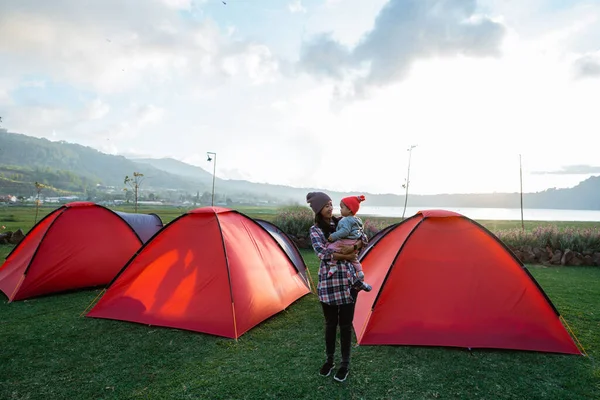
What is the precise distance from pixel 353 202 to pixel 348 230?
32cm

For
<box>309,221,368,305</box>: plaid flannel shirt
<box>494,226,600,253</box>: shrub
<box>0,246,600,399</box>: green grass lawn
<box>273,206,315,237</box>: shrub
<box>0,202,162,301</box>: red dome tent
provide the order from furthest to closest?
<box>273,206,315,237</box>: shrub → <box>494,226,600,253</box>: shrub → <box>0,202,162,301</box>: red dome tent → <box>309,221,368,305</box>: plaid flannel shirt → <box>0,246,600,399</box>: green grass lawn

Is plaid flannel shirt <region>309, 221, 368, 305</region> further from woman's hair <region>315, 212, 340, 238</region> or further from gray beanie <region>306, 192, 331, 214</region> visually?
gray beanie <region>306, 192, 331, 214</region>

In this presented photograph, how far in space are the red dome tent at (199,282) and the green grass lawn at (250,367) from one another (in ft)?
0.63

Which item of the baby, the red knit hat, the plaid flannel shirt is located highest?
the red knit hat

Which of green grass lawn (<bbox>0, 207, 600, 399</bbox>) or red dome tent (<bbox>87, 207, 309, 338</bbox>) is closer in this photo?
green grass lawn (<bbox>0, 207, 600, 399</bbox>)

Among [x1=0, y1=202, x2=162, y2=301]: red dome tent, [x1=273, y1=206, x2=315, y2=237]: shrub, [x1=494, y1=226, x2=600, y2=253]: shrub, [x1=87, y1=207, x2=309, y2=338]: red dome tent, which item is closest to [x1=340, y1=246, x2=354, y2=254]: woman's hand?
[x1=87, y1=207, x2=309, y2=338]: red dome tent

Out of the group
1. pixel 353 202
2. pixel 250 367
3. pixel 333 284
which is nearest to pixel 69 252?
pixel 250 367

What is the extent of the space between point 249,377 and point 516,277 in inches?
147

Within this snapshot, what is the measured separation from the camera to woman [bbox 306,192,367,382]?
363 centimetres

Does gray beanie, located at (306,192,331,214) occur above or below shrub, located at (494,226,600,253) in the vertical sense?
above

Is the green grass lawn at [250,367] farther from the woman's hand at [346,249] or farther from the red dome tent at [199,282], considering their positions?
the woman's hand at [346,249]

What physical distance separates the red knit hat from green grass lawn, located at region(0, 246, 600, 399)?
1890 mm

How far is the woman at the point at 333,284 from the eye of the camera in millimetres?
3627

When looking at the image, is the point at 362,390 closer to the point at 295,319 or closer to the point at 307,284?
the point at 295,319
